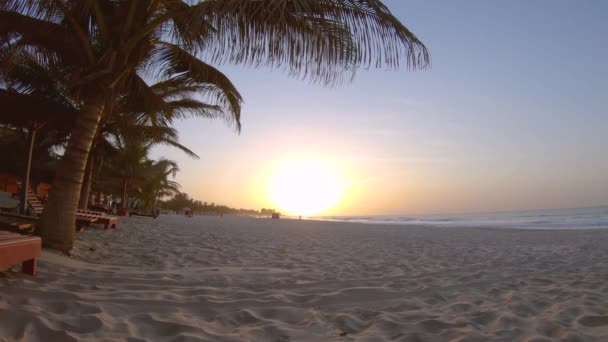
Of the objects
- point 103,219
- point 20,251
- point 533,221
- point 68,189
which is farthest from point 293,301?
point 533,221

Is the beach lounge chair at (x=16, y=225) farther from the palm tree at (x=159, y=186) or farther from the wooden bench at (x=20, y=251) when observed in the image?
the palm tree at (x=159, y=186)

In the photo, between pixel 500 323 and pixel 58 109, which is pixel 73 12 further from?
pixel 500 323

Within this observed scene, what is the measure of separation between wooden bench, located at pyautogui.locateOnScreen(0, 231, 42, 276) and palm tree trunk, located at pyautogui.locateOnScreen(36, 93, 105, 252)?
1727 millimetres

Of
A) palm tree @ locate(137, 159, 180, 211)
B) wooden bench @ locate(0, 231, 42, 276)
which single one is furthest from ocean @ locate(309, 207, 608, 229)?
wooden bench @ locate(0, 231, 42, 276)

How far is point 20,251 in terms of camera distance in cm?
292

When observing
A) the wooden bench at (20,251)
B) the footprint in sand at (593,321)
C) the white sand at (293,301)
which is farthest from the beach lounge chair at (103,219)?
the footprint in sand at (593,321)

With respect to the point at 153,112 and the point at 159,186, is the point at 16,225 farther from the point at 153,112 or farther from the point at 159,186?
the point at 159,186

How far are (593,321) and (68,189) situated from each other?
19.3 ft

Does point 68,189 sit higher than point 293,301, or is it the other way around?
point 68,189

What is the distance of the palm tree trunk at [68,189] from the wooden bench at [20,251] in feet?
5.67

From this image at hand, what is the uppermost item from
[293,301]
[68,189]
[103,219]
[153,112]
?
[153,112]

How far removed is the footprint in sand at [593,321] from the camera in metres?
2.71

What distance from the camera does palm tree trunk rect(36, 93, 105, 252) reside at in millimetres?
4855

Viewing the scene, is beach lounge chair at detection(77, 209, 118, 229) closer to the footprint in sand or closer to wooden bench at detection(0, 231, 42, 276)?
wooden bench at detection(0, 231, 42, 276)
